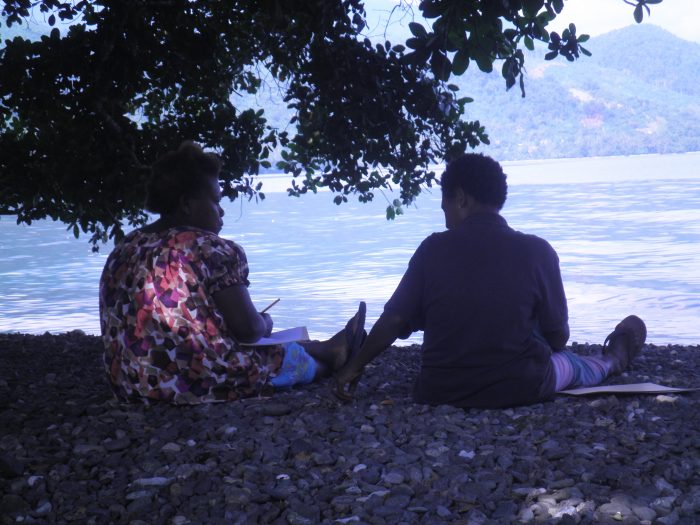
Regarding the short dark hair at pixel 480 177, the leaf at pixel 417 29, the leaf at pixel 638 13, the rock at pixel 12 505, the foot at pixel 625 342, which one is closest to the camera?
the rock at pixel 12 505

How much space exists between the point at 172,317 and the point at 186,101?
344cm

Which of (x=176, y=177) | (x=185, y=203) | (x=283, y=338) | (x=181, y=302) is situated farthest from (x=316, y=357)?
(x=176, y=177)

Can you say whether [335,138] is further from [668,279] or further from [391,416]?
[668,279]

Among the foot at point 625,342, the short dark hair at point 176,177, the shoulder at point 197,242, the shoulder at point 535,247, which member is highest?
the short dark hair at point 176,177

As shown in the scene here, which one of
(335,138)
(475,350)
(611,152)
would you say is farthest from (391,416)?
(611,152)

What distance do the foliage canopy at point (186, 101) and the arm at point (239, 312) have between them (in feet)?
7.13

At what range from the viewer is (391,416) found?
464cm

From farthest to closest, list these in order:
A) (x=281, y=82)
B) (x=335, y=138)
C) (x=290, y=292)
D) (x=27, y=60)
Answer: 1. (x=290, y=292)
2. (x=281, y=82)
3. (x=335, y=138)
4. (x=27, y=60)

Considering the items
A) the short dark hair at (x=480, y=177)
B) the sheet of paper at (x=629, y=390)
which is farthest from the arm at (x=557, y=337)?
the short dark hair at (x=480, y=177)

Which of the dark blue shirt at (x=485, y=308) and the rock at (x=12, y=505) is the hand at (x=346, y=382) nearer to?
the dark blue shirt at (x=485, y=308)

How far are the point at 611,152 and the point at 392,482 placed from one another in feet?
354

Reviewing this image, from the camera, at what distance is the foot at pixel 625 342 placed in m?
5.84

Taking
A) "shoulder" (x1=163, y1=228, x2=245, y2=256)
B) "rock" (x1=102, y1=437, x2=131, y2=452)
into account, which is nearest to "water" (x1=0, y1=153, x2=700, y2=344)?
"shoulder" (x1=163, y1=228, x2=245, y2=256)

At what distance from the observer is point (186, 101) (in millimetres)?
7727
